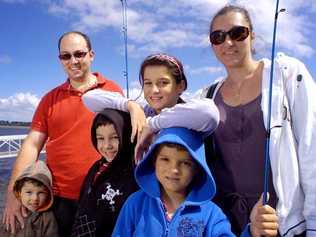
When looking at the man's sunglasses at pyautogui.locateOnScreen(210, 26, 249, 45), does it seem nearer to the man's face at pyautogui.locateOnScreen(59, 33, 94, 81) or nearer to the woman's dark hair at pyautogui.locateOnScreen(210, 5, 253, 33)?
the woman's dark hair at pyautogui.locateOnScreen(210, 5, 253, 33)

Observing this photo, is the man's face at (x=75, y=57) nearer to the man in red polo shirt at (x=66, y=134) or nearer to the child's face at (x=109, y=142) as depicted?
the man in red polo shirt at (x=66, y=134)

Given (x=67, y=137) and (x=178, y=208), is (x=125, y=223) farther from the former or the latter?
(x=67, y=137)

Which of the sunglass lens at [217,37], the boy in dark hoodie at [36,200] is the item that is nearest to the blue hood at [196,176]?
the sunglass lens at [217,37]

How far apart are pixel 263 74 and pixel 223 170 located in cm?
72

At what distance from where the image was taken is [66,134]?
3453 millimetres

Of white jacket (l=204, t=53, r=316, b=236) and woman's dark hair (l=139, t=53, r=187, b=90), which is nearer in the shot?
white jacket (l=204, t=53, r=316, b=236)

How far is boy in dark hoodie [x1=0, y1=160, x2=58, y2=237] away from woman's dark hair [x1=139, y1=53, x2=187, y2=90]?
1.29 metres

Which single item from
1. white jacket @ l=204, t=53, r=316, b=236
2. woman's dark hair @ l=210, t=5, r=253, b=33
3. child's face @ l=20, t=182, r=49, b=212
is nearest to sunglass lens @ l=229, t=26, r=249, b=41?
woman's dark hair @ l=210, t=5, r=253, b=33

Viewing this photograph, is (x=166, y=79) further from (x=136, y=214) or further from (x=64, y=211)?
(x=64, y=211)

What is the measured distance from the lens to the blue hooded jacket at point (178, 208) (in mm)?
2367

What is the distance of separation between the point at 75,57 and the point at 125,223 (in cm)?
177

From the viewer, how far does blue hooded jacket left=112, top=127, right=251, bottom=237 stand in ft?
7.77

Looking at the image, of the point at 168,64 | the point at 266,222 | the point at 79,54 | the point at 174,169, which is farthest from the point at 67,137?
the point at 266,222

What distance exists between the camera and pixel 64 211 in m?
3.39
